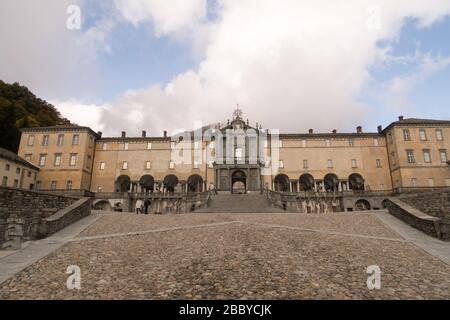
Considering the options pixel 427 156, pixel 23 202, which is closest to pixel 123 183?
pixel 23 202

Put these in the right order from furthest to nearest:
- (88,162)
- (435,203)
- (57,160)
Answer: (88,162) → (57,160) → (435,203)

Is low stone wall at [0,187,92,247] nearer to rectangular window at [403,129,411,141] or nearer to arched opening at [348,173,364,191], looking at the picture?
arched opening at [348,173,364,191]

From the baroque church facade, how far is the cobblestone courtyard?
3133cm

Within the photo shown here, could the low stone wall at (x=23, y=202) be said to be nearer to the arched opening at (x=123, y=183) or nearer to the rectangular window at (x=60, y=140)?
the arched opening at (x=123, y=183)

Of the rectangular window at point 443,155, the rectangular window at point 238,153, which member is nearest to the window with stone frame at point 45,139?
the rectangular window at point 238,153

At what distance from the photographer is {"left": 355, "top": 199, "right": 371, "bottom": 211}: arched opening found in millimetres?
42688

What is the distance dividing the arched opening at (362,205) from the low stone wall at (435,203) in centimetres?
2538

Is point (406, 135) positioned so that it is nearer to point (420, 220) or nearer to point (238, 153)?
point (238, 153)

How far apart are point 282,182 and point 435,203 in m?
33.2

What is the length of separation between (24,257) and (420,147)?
5169cm

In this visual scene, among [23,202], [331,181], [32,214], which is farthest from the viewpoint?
[331,181]

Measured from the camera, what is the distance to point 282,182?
5069 centimetres

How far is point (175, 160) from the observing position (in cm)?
4966
